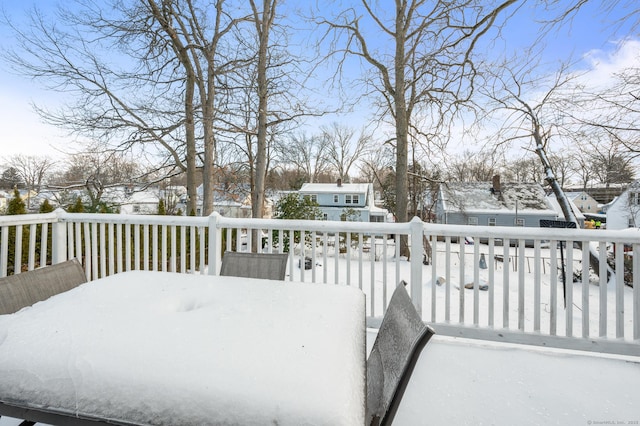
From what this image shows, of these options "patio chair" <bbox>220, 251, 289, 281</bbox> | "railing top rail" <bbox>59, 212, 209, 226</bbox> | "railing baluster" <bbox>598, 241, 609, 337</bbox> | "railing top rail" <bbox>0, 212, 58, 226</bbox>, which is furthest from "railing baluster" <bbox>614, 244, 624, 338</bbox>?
"railing top rail" <bbox>0, 212, 58, 226</bbox>

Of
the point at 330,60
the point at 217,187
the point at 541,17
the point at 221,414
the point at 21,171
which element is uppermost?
the point at 330,60

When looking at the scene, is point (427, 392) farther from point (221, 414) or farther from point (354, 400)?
point (221, 414)

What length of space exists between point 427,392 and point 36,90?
29.9 feet

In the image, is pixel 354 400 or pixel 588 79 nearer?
pixel 354 400

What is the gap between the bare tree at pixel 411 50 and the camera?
21.0 ft

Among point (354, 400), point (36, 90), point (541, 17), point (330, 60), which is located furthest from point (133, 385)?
point (36, 90)

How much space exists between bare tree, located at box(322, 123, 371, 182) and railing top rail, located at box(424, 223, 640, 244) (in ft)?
59.9

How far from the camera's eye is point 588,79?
22.3ft

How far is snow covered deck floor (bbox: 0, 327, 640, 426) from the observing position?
1.50 metres

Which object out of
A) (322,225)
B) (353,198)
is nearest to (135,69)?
(322,225)

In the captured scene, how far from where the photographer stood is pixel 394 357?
3.36 ft

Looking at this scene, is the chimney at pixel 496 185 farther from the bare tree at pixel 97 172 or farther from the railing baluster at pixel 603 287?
the bare tree at pixel 97 172

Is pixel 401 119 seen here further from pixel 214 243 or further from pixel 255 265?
pixel 255 265

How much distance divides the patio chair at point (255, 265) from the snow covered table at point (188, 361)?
2.59 feet
